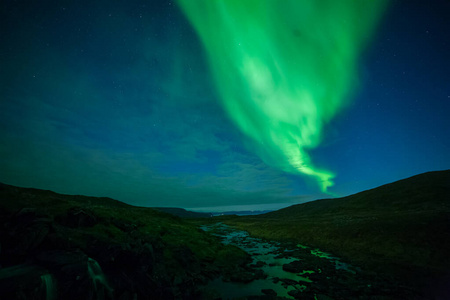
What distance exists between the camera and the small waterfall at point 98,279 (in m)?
14.8

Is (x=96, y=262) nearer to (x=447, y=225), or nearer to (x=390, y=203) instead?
(x=447, y=225)

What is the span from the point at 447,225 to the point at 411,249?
540 inches

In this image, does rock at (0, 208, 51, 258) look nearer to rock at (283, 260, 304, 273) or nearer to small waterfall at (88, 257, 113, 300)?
small waterfall at (88, 257, 113, 300)

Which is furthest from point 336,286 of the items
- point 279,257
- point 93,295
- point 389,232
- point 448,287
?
point 389,232

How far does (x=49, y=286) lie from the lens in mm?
13383

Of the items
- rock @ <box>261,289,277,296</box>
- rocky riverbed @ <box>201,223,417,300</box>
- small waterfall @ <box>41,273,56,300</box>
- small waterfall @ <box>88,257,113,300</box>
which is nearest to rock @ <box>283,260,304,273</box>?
rocky riverbed @ <box>201,223,417,300</box>

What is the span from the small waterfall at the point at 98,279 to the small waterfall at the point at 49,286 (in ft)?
7.36

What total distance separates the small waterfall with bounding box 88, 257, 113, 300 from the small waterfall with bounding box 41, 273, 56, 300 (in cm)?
224

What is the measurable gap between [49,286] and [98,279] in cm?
325

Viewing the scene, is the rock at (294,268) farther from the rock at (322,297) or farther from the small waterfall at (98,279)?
the small waterfall at (98,279)

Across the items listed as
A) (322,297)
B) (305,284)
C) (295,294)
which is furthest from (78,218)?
(322,297)

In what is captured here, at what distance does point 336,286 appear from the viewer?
70.2 ft

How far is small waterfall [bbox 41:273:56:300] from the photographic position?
42.8 feet

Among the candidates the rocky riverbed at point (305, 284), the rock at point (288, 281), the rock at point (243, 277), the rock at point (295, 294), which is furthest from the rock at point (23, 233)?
the rock at point (288, 281)
